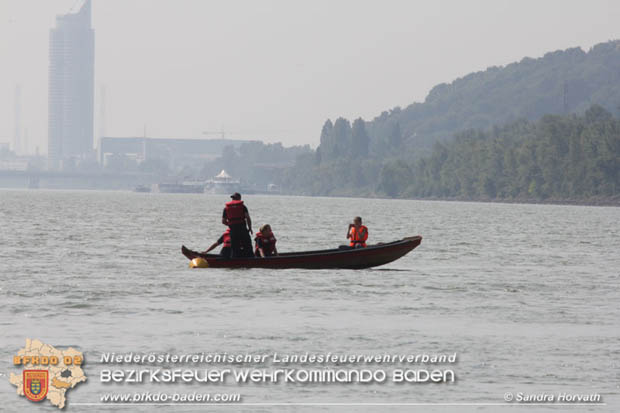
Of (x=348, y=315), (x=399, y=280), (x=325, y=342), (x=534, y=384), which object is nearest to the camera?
(x=534, y=384)

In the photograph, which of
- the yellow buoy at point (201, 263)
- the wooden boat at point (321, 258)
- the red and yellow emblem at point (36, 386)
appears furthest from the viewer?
the yellow buoy at point (201, 263)

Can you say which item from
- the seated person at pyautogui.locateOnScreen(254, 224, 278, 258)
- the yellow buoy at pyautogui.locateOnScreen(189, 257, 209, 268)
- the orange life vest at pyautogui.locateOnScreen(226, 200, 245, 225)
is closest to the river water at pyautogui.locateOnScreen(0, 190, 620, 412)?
the yellow buoy at pyautogui.locateOnScreen(189, 257, 209, 268)

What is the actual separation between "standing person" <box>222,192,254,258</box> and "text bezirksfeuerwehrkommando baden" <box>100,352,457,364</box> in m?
15.4

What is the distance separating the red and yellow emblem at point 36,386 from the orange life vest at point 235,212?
19.0 metres

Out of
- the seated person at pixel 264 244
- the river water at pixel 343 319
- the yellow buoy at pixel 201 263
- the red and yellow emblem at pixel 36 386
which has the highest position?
the seated person at pixel 264 244

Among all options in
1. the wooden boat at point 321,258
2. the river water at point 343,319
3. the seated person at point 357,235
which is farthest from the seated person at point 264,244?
the seated person at point 357,235

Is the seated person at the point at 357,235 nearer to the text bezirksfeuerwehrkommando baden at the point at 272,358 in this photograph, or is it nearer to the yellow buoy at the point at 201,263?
the yellow buoy at the point at 201,263

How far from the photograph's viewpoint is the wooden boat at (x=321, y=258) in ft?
126

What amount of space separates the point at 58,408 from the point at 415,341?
8.59 meters

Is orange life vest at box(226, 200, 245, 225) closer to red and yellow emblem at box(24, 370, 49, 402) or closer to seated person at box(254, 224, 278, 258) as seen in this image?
seated person at box(254, 224, 278, 258)

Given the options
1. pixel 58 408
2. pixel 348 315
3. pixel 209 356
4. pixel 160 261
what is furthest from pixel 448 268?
pixel 58 408

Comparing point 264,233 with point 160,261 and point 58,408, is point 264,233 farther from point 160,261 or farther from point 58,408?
point 58,408

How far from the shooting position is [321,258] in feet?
128

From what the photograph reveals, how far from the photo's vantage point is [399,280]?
3819 cm
